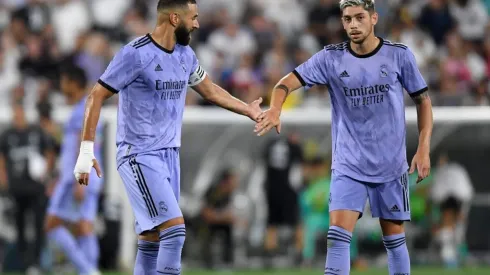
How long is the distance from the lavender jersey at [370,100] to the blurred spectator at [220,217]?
328 inches

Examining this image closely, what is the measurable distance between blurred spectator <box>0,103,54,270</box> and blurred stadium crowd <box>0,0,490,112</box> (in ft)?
6.42

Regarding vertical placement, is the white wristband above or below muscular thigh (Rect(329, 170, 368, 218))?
above

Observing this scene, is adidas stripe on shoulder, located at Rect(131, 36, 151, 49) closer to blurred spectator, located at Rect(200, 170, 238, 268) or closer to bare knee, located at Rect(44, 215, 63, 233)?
bare knee, located at Rect(44, 215, 63, 233)

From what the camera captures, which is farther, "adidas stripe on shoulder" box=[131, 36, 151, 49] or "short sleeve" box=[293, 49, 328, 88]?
"short sleeve" box=[293, 49, 328, 88]

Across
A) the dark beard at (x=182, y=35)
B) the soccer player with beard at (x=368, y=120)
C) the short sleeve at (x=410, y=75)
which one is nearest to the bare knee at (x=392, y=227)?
the soccer player with beard at (x=368, y=120)

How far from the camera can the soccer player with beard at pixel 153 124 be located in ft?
32.7

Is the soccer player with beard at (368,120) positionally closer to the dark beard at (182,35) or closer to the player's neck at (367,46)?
the player's neck at (367,46)

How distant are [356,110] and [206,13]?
12623 millimetres

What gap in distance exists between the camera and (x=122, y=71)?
10.0 metres

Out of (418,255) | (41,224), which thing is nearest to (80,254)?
(41,224)

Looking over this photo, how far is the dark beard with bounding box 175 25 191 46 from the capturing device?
1027 cm

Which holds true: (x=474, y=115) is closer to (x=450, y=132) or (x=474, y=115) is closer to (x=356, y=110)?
(x=450, y=132)

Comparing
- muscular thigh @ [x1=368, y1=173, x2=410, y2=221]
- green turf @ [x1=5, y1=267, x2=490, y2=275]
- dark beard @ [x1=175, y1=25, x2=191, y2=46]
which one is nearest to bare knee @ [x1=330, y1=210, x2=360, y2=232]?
muscular thigh @ [x1=368, y1=173, x2=410, y2=221]

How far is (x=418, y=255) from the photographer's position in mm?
18750
